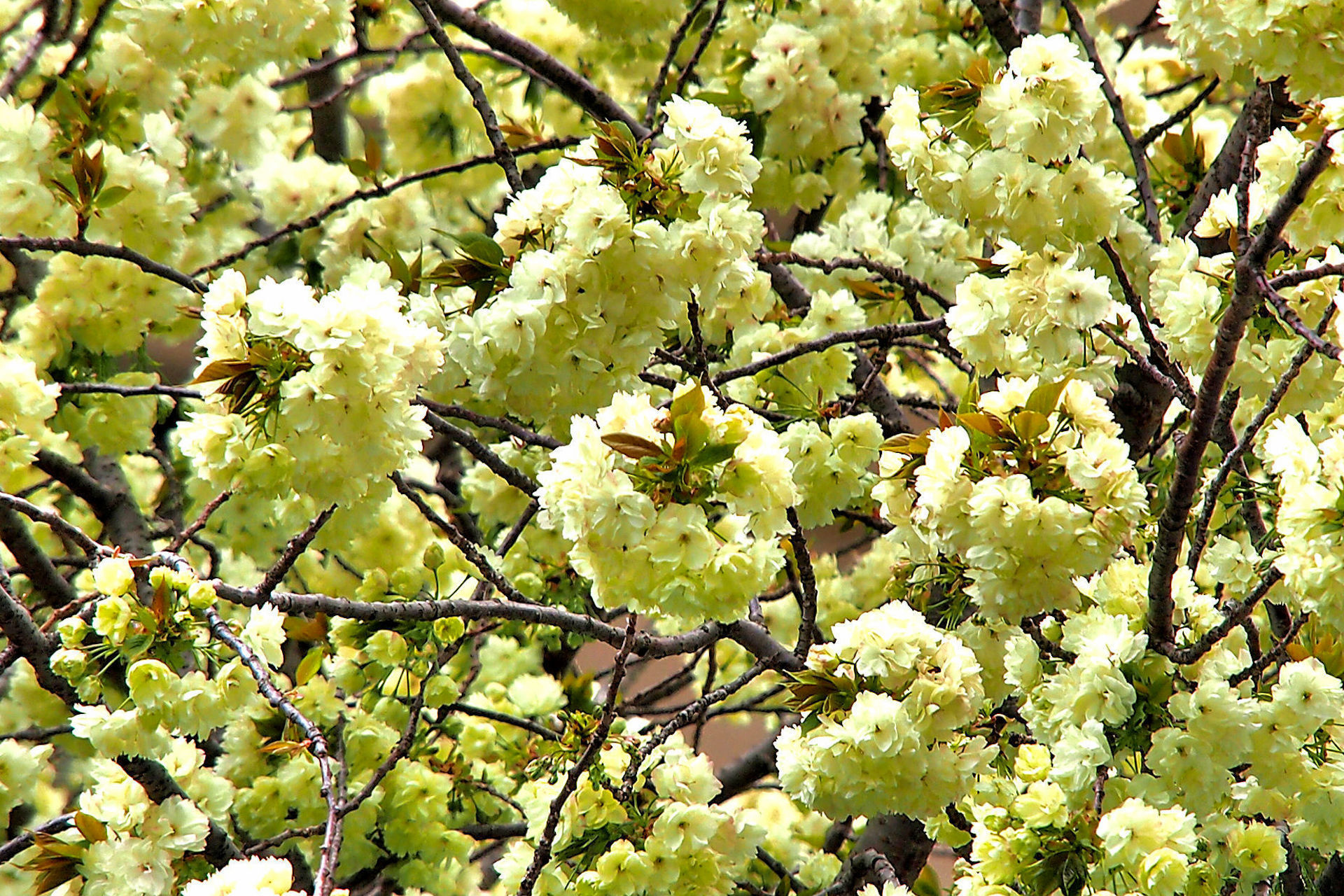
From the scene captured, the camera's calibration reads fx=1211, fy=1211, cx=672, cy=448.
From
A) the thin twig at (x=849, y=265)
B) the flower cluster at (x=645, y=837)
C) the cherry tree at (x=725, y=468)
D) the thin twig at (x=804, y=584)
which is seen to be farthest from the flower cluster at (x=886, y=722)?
the thin twig at (x=849, y=265)

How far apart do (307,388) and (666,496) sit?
0.48 m

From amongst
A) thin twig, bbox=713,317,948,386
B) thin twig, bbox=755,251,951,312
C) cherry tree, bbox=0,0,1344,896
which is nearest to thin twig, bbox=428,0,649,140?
cherry tree, bbox=0,0,1344,896

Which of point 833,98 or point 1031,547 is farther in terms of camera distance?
point 833,98

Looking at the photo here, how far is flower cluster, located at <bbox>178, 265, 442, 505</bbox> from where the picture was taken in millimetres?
1535

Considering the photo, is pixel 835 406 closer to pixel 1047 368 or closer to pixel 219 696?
pixel 1047 368

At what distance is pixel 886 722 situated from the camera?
1663 mm

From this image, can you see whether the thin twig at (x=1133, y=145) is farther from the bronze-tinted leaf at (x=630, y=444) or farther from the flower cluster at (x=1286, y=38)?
the bronze-tinted leaf at (x=630, y=444)

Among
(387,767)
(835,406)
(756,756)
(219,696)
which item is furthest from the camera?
(756,756)

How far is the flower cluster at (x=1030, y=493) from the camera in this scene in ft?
5.22

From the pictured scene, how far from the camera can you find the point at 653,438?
146 cm

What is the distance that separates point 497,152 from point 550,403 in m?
0.66

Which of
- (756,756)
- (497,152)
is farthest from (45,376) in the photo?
(756,756)

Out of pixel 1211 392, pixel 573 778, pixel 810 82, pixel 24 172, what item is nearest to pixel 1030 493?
pixel 1211 392

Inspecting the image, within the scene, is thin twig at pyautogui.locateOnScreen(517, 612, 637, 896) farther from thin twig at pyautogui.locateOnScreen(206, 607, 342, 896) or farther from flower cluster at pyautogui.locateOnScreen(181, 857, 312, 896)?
flower cluster at pyautogui.locateOnScreen(181, 857, 312, 896)
